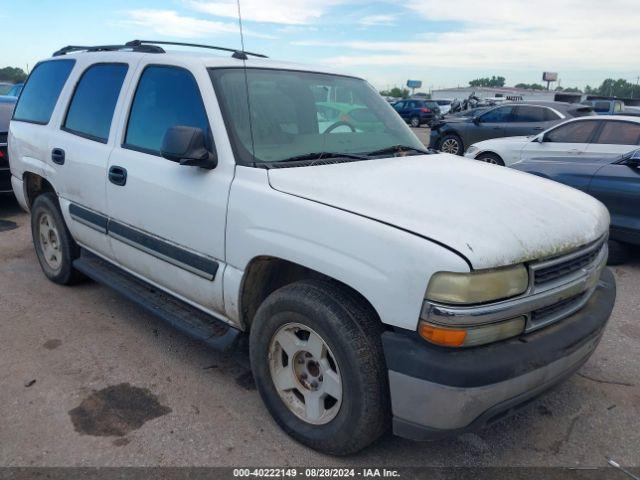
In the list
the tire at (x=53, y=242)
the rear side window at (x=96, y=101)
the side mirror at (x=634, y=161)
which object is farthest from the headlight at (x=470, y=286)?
the side mirror at (x=634, y=161)

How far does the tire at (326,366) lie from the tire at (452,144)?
11.8m

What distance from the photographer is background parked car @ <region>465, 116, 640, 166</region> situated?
26.9ft

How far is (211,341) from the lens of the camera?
3018 mm

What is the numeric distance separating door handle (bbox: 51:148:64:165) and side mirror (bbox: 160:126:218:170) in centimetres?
172

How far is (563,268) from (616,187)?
11.7 feet

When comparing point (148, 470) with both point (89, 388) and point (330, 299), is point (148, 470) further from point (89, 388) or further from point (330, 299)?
point (330, 299)

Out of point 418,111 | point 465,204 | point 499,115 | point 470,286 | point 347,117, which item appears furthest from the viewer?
point 418,111

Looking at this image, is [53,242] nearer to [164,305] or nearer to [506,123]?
[164,305]

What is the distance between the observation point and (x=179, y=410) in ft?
9.75

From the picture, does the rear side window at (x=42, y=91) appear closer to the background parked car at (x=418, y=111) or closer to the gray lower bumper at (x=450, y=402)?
the gray lower bumper at (x=450, y=402)

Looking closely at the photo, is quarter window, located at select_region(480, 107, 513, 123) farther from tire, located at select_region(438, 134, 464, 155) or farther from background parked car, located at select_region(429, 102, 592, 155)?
tire, located at select_region(438, 134, 464, 155)

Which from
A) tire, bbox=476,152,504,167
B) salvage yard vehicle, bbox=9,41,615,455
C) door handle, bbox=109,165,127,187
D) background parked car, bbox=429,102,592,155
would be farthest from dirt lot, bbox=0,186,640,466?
background parked car, bbox=429,102,592,155

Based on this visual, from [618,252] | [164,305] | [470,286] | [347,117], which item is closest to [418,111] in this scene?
[618,252]

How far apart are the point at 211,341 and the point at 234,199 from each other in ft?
2.77
